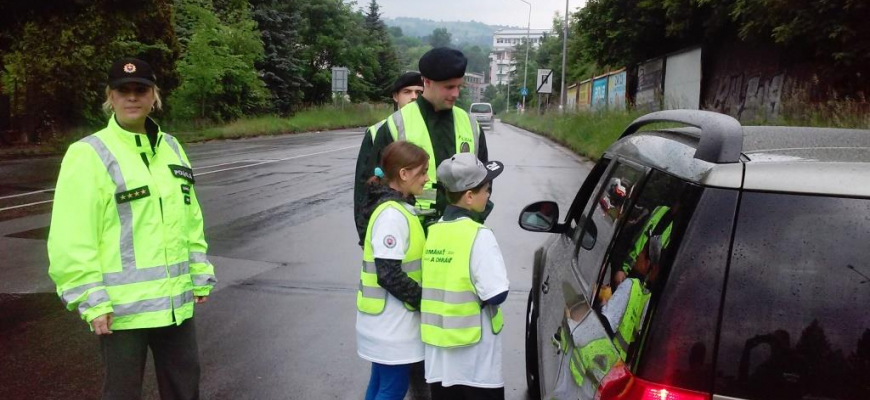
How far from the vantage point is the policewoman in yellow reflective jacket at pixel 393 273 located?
9.23ft

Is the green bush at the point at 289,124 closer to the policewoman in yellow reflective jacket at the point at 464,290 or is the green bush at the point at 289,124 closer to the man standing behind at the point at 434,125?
the man standing behind at the point at 434,125

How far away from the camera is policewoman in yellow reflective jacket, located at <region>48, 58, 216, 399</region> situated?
8.50 feet

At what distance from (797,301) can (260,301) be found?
4.83 metres

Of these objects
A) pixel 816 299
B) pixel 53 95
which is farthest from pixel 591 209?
pixel 53 95

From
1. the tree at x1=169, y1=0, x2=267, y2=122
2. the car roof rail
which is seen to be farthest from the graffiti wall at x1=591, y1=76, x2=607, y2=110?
the car roof rail

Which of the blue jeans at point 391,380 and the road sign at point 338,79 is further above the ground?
the road sign at point 338,79

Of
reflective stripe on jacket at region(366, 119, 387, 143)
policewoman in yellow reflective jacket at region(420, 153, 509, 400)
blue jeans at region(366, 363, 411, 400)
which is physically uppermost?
reflective stripe on jacket at region(366, 119, 387, 143)

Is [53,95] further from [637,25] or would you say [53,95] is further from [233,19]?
[637,25]

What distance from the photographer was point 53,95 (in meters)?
22.4

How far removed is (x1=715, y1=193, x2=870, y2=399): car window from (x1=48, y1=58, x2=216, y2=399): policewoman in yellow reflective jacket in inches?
82.5

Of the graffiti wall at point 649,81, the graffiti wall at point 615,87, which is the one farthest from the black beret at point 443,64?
the graffiti wall at point 615,87

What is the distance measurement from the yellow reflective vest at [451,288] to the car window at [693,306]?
3.71 ft

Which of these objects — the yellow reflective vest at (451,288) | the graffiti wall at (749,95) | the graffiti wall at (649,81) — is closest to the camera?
the yellow reflective vest at (451,288)

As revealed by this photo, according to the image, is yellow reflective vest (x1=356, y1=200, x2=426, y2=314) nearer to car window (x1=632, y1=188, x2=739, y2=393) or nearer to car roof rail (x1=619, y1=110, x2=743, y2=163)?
car roof rail (x1=619, y1=110, x2=743, y2=163)
